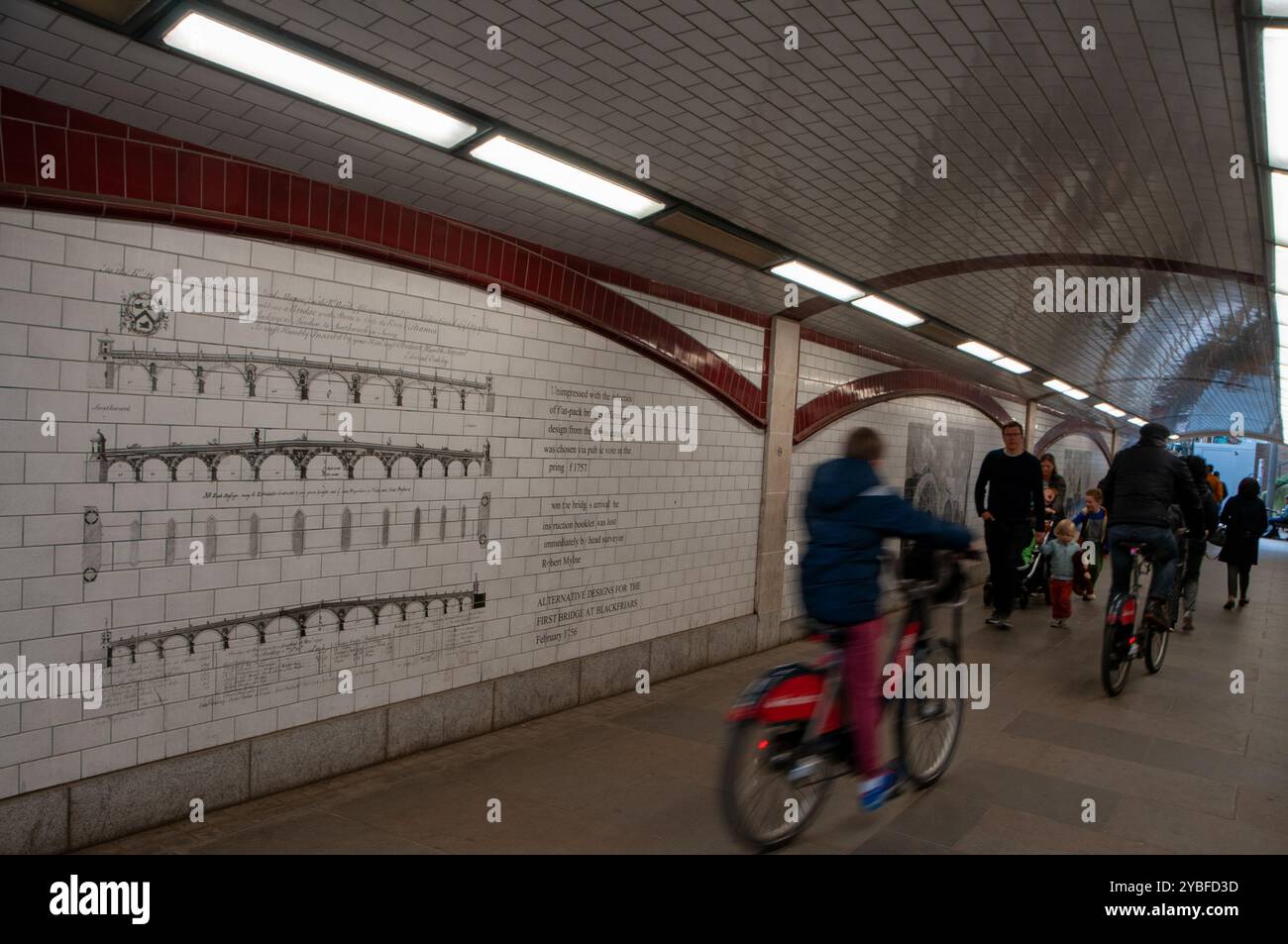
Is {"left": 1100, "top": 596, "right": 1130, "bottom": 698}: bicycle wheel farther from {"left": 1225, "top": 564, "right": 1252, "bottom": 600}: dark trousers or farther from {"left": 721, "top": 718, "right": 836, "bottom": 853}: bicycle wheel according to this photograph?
{"left": 1225, "top": 564, "right": 1252, "bottom": 600}: dark trousers

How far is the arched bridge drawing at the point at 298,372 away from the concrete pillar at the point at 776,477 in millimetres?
3501

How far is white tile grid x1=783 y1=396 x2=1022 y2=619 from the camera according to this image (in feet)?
27.5

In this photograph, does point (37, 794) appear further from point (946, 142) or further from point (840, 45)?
point (946, 142)

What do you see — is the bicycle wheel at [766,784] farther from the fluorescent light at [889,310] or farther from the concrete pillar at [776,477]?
the fluorescent light at [889,310]

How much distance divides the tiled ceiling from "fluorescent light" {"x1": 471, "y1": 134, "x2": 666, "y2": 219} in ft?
0.38

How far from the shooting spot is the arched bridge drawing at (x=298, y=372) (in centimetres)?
348

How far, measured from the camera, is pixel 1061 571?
892cm

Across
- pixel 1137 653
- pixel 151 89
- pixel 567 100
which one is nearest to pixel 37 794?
pixel 151 89

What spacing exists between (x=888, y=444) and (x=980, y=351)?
5.79 feet

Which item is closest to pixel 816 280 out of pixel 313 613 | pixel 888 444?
pixel 888 444

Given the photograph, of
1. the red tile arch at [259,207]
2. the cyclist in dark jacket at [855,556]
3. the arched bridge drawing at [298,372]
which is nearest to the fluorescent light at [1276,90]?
the cyclist in dark jacket at [855,556]

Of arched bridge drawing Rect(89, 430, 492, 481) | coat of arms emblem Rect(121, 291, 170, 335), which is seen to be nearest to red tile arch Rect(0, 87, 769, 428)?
coat of arms emblem Rect(121, 291, 170, 335)

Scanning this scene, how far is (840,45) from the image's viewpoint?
317cm

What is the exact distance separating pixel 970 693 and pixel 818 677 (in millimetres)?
3346
